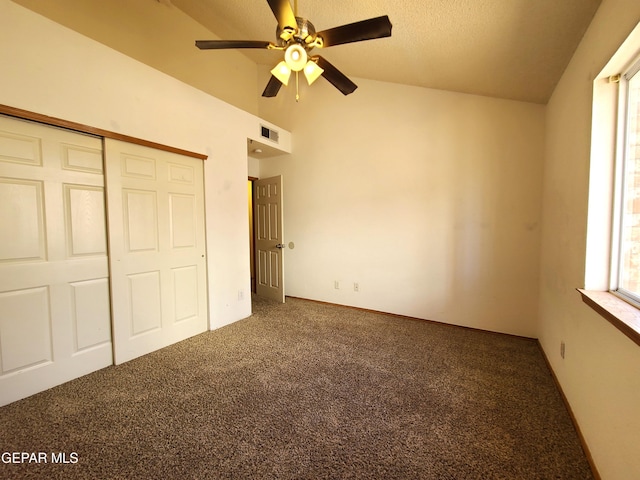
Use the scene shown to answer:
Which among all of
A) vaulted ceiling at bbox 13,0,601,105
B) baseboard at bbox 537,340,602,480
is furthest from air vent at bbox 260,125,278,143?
baseboard at bbox 537,340,602,480

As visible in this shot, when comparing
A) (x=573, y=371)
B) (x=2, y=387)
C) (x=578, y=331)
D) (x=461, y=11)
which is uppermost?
(x=461, y=11)

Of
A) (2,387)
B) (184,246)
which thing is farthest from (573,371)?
(2,387)

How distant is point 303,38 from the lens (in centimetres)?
181

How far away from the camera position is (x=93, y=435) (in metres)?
1.56

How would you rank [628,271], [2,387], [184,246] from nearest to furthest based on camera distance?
[628,271], [2,387], [184,246]

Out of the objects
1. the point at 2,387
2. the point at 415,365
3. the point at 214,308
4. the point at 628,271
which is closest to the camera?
the point at 628,271

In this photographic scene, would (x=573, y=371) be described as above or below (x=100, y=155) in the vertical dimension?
below

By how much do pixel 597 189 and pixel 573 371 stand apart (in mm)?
1162

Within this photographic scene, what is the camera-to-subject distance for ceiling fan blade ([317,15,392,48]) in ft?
5.13

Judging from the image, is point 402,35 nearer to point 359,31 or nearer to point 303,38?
point 359,31

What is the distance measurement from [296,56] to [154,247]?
2123 millimetres

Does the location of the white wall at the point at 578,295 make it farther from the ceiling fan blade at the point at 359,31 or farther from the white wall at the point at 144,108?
the white wall at the point at 144,108

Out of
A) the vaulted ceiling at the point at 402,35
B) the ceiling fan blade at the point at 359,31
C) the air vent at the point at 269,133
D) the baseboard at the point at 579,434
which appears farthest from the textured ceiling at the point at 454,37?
the baseboard at the point at 579,434

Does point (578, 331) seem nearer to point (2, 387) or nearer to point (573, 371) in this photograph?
point (573, 371)
